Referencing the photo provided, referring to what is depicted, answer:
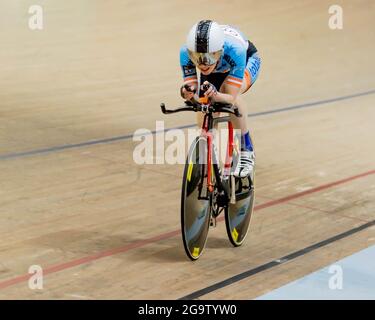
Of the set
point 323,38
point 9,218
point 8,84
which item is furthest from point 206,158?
point 323,38

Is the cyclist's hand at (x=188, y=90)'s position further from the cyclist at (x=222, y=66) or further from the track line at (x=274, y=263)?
the track line at (x=274, y=263)

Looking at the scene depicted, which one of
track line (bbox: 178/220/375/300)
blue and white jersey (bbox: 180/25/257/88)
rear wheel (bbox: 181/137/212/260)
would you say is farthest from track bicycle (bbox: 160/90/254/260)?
track line (bbox: 178/220/375/300)

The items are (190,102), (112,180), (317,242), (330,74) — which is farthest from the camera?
(330,74)

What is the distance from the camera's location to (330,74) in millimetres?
7996

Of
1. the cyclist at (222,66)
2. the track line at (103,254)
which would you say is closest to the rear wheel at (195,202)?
the cyclist at (222,66)

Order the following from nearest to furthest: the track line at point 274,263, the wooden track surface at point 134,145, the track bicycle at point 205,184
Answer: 1. the track line at point 274,263
2. the track bicycle at point 205,184
3. the wooden track surface at point 134,145

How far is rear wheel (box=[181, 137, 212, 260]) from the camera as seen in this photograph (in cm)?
323

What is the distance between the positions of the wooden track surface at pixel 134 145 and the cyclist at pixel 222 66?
20.0 inches

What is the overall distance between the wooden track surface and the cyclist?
1.66ft

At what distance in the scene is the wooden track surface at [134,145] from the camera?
3.36 m

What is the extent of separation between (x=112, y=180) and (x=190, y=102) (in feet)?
4.56

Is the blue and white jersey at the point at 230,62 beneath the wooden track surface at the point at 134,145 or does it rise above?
above

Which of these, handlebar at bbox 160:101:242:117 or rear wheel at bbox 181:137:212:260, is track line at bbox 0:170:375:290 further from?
handlebar at bbox 160:101:242:117
